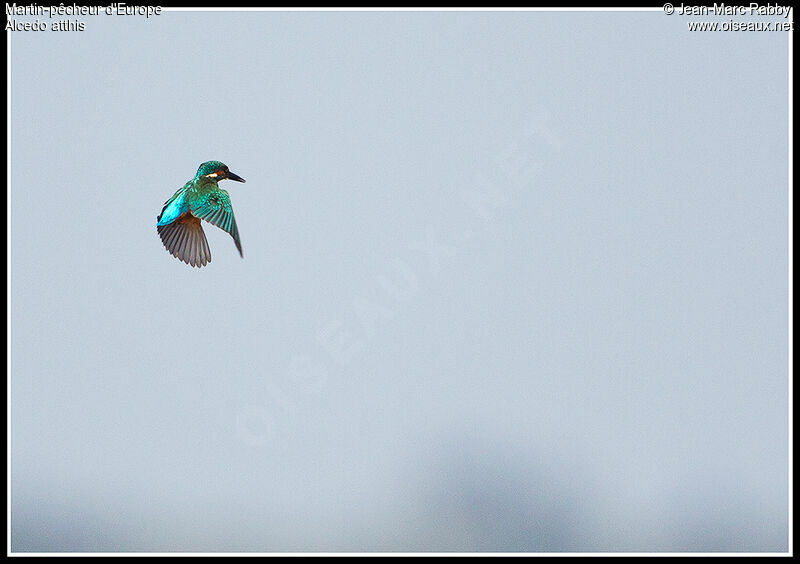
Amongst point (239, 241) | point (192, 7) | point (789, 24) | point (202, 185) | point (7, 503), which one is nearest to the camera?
point (239, 241)

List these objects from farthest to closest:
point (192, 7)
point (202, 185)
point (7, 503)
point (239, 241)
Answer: point (192, 7)
point (7, 503)
point (202, 185)
point (239, 241)

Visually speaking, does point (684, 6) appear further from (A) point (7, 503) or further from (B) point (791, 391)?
(A) point (7, 503)

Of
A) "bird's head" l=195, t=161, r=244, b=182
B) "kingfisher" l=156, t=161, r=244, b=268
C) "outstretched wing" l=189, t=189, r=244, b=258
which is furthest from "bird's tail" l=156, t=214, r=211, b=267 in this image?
"bird's head" l=195, t=161, r=244, b=182

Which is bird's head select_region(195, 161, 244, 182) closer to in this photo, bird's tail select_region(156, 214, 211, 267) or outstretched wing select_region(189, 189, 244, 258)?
outstretched wing select_region(189, 189, 244, 258)

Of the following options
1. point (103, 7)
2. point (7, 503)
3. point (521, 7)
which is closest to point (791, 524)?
point (521, 7)

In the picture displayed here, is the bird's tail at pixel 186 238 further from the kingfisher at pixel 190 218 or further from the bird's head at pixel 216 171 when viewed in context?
the bird's head at pixel 216 171

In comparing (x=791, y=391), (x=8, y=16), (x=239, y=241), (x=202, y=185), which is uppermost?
(x=8, y=16)

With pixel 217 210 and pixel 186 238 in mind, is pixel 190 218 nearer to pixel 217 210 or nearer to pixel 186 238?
pixel 186 238
